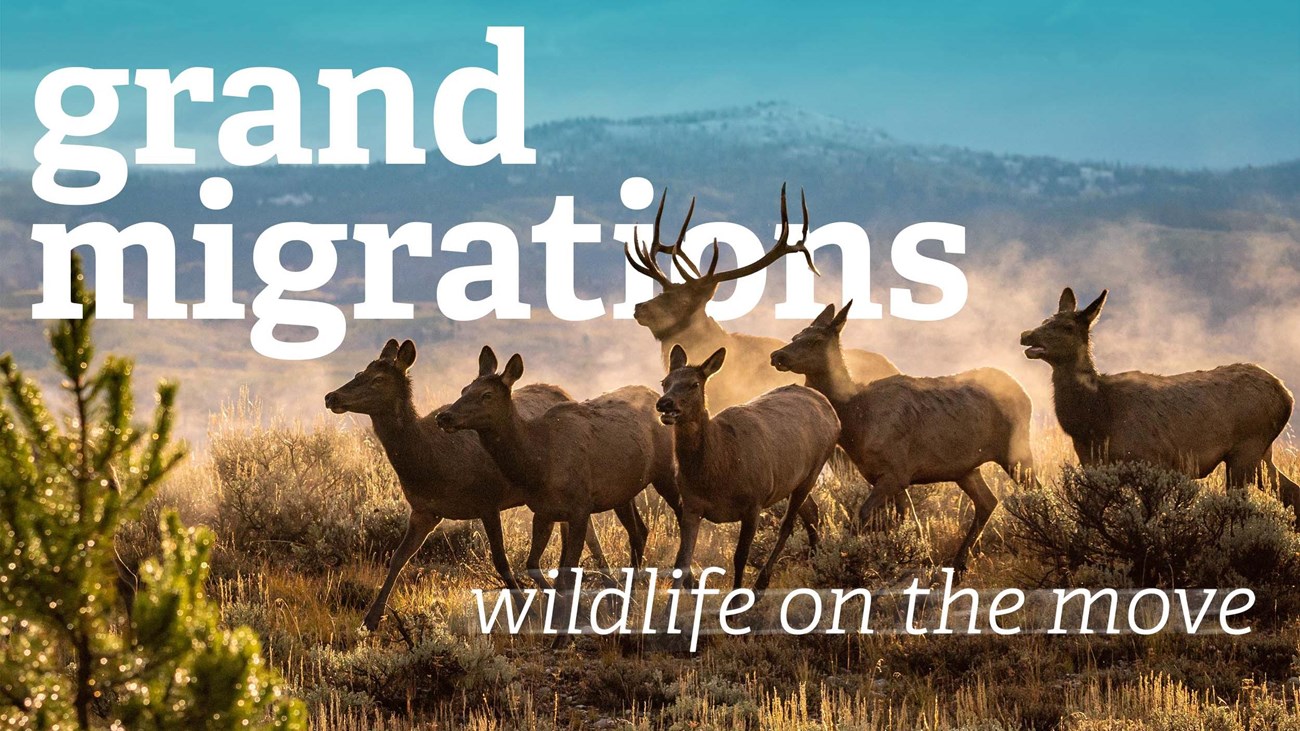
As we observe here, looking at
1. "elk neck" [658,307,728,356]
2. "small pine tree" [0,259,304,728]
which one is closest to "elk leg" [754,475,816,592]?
"elk neck" [658,307,728,356]

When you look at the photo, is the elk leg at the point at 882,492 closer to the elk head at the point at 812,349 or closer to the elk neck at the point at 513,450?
the elk head at the point at 812,349

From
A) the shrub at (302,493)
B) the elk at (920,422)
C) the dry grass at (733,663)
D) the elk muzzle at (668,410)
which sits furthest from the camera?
the shrub at (302,493)

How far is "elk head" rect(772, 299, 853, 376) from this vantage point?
12.6m

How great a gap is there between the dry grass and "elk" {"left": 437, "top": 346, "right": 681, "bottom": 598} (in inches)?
36.0

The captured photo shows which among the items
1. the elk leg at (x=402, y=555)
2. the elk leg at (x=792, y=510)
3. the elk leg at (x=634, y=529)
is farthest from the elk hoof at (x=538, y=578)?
the elk leg at (x=792, y=510)

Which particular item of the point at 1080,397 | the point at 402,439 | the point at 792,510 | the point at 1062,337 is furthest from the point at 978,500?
the point at 402,439

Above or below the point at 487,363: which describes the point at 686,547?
below

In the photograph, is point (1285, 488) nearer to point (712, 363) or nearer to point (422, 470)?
point (712, 363)

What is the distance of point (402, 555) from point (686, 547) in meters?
1.98

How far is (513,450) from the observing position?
10188 millimetres

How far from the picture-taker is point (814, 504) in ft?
40.9

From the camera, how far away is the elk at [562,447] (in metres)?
10.1

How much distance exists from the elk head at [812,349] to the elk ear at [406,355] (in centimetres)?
331

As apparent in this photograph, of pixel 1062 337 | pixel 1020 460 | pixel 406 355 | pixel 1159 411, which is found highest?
pixel 1062 337
